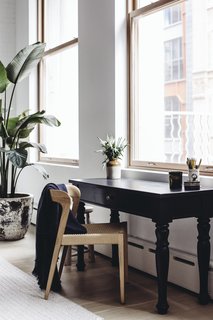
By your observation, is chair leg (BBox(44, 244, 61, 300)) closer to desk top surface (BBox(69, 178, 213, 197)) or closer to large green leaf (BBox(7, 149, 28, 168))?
desk top surface (BBox(69, 178, 213, 197))

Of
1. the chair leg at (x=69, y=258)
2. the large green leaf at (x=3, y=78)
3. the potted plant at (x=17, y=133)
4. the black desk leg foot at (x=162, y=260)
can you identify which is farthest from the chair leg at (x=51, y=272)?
the large green leaf at (x=3, y=78)

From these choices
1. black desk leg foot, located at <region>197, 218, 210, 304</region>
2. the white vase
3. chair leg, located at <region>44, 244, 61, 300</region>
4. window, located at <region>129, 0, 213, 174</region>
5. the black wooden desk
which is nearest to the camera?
the black wooden desk

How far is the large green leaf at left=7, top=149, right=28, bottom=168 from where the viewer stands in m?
4.42

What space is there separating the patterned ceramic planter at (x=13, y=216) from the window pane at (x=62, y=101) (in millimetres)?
729

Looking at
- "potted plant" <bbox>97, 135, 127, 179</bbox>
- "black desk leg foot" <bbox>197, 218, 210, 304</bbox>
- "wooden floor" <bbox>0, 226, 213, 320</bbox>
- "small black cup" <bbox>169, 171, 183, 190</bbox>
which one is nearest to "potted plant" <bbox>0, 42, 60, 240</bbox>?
"wooden floor" <bbox>0, 226, 213, 320</bbox>

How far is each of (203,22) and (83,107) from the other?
1584 mm

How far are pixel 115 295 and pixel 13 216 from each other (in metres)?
2.04

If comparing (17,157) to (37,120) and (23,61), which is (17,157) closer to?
(37,120)

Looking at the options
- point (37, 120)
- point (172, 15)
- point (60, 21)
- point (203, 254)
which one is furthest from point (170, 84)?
point (60, 21)

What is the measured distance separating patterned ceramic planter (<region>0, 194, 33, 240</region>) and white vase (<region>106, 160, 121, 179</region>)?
1.49 meters

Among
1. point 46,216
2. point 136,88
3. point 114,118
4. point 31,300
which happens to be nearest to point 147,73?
point 136,88

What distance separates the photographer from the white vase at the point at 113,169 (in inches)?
147

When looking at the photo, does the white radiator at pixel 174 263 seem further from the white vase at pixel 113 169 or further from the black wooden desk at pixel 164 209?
the white vase at pixel 113 169

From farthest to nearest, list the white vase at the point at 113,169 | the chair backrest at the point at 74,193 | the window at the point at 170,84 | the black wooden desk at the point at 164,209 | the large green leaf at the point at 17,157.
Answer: the large green leaf at the point at 17,157 → the white vase at the point at 113,169 → the chair backrest at the point at 74,193 → the window at the point at 170,84 → the black wooden desk at the point at 164,209
